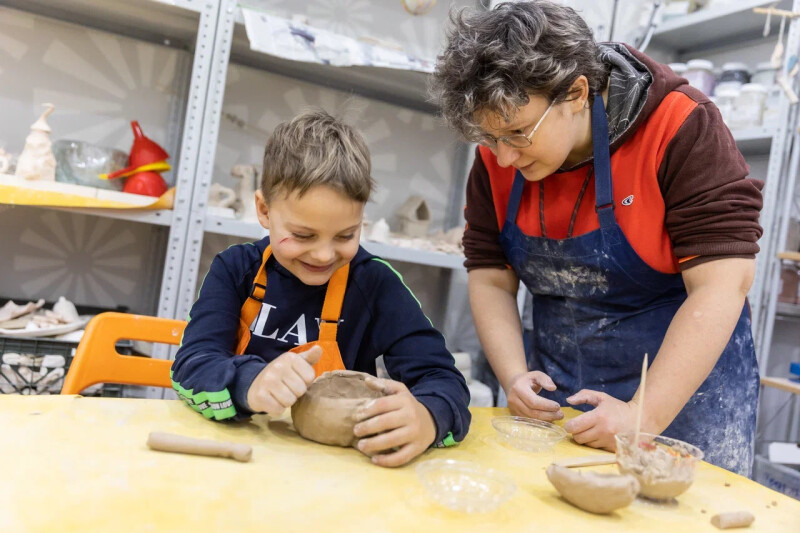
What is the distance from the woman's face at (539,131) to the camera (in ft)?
3.37

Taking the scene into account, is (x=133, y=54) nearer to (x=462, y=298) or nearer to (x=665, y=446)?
(x=462, y=298)

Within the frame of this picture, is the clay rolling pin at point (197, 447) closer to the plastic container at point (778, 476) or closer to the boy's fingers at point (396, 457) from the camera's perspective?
the boy's fingers at point (396, 457)

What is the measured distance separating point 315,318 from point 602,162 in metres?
0.59

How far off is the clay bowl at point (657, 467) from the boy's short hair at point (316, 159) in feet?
1.77

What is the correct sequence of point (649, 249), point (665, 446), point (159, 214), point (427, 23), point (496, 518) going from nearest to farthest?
point (496, 518)
point (665, 446)
point (649, 249)
point (159, 214)
point (427, 23)

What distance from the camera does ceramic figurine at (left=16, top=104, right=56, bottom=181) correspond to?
1.73 metres

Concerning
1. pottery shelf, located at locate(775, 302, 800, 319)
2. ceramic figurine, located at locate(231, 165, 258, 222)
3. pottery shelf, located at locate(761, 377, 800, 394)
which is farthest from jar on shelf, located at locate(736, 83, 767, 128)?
ceramic figurine, located at locate(231, 165, 258, 222)

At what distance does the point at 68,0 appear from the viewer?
2.00 m

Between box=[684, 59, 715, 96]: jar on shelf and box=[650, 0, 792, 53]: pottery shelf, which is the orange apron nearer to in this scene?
box=[684, 59, 715, 96]: jar on shelf

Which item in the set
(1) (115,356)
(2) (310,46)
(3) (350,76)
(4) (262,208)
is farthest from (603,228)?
(3) (350,76)

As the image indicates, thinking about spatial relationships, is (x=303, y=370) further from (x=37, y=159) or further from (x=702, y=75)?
(x=702, y=75)

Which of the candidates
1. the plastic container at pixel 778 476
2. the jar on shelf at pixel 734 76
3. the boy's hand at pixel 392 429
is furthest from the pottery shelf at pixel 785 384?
the boy's hand at pixel 392 429

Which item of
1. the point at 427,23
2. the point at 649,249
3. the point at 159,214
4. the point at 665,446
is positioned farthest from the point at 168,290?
the point at 427,23

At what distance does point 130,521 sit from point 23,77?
2.09 metres
